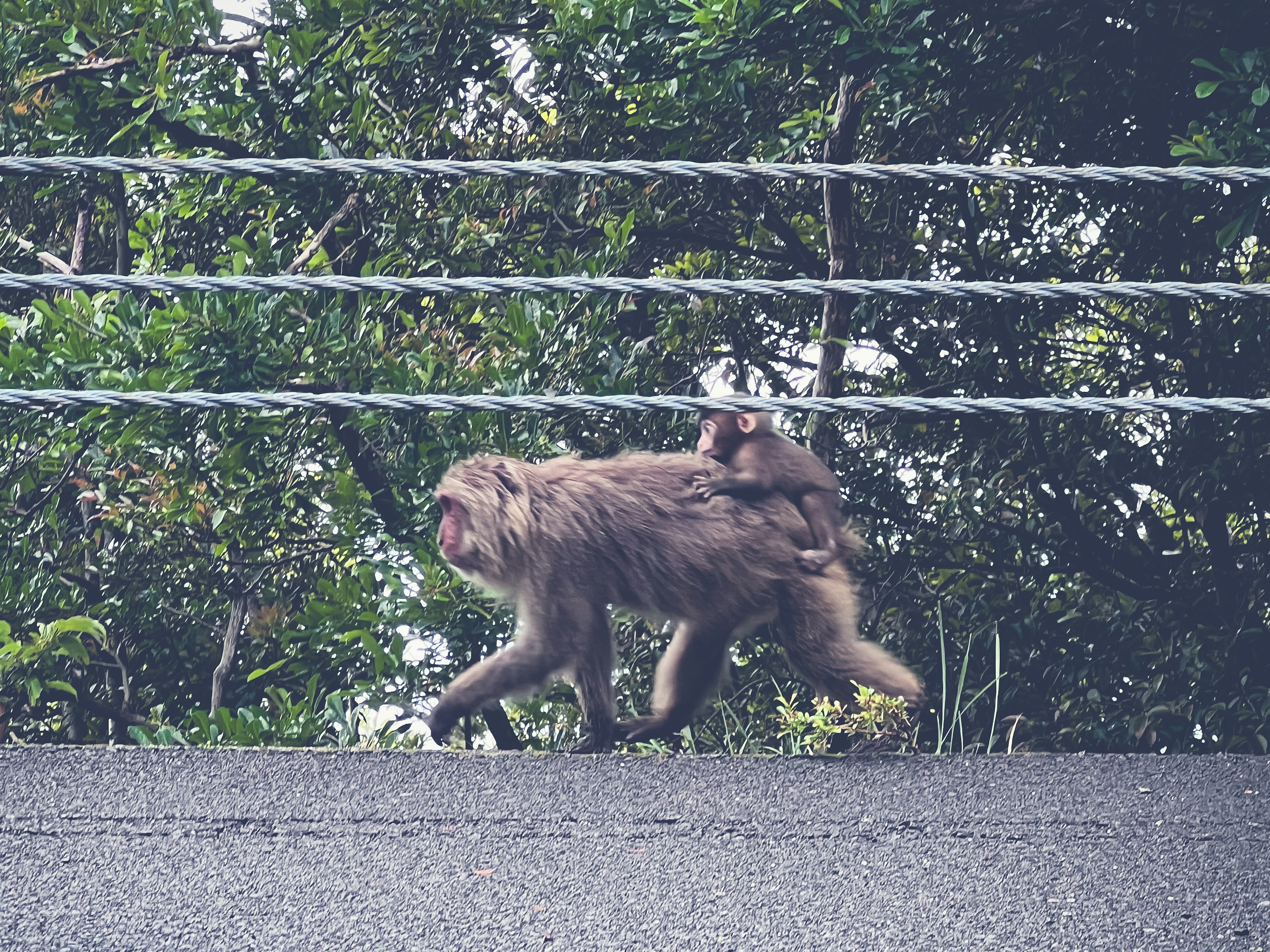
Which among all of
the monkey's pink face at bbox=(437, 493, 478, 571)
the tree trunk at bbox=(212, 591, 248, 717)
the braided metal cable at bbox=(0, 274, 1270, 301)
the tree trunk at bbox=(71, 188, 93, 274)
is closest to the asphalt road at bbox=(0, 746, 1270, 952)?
the monkey's pink face at bbox=(437, 493, 478, 571)

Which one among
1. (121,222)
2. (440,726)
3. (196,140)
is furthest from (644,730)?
(121,222)

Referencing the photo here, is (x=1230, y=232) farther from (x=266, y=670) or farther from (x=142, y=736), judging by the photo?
(x=142, y=736)

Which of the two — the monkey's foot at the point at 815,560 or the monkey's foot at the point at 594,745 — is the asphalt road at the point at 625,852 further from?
the monkey's foot at the point at 815,560

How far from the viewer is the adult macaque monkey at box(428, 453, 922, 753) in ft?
11.7

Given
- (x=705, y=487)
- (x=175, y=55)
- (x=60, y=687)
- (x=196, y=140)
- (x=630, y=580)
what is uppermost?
(x=175, y=55)

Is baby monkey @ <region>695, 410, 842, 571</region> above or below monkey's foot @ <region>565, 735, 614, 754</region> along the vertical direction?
above

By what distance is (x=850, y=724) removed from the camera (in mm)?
3234

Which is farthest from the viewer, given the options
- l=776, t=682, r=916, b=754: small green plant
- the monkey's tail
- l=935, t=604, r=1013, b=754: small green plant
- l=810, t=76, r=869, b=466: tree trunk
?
l=810, t=76, r=869, b=466: tree trunk

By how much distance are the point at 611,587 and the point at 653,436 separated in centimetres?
76

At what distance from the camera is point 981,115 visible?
4.72m

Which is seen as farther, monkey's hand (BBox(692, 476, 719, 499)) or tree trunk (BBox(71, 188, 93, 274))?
tree trunk (BBox(71, 188, 93, 274))

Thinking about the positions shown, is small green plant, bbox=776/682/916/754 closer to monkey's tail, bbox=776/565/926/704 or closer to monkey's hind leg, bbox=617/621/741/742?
monkey's tail, bbox=776/565/926/704

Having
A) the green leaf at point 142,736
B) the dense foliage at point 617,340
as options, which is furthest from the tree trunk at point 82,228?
the green leaf at point 142,736

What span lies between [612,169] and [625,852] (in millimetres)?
1147
